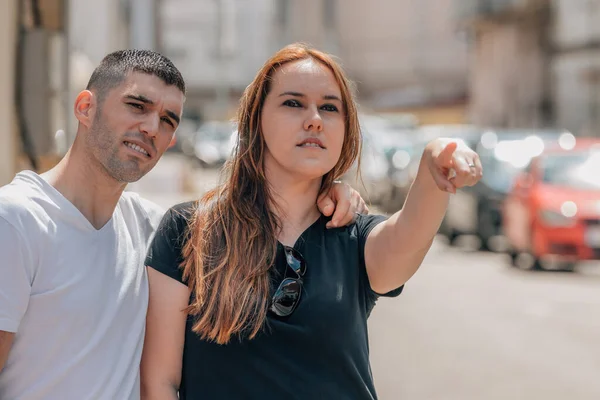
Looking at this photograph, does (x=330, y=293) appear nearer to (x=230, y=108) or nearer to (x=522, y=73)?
(x=522, y=73)

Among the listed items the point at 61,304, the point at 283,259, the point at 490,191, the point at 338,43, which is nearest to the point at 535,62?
the point at 490,191

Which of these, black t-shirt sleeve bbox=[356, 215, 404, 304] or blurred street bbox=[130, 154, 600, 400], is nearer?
black t-shirt sleeve bbox=[356, 215, 404, 304]

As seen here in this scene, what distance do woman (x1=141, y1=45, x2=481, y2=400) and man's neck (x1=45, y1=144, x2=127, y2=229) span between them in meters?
0.19

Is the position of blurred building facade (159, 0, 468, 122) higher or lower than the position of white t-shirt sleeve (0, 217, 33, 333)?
higher

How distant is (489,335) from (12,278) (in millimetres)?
7634

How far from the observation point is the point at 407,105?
203 feet

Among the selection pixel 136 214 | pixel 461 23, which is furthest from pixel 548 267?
pixel 461 23

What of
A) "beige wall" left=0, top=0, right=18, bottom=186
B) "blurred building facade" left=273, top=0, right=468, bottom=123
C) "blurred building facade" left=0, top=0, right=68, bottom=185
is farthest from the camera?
"blurred building facade" left=273, top=0, right=468, bottom=123

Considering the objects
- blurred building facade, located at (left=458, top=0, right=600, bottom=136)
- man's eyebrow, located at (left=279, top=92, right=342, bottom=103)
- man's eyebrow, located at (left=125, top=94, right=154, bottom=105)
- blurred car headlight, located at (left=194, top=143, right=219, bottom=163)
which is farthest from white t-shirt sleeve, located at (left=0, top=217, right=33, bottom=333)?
blurred car headlight, located at (left=194, top=143, right=219, bottom=163)

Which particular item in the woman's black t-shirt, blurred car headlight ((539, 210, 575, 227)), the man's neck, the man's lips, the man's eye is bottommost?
blurred car headlight ((539, 210, 575, 227))

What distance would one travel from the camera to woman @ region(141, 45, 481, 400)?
2617 millimetres

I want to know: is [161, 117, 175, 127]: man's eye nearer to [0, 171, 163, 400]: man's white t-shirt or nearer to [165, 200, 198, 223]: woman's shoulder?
[165, 200, 198, 223]: woman's shoulder

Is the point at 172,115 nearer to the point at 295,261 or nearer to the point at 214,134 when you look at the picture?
the point at 295,261

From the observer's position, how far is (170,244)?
109 inches
